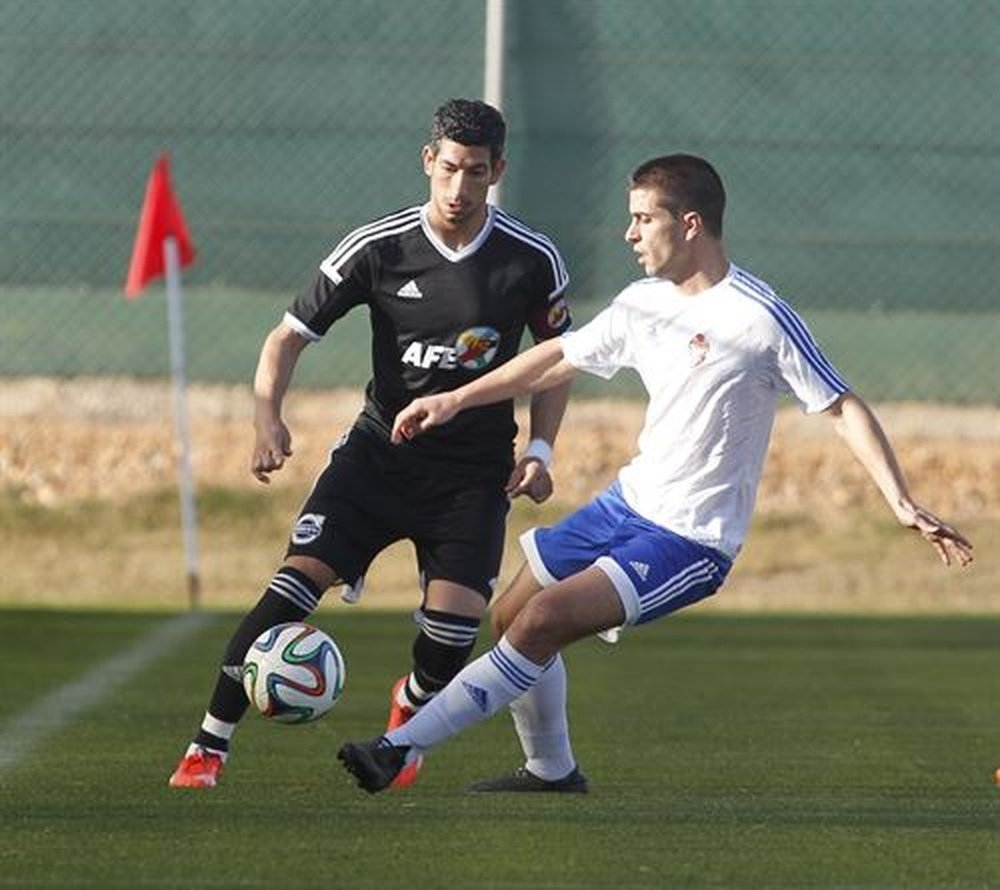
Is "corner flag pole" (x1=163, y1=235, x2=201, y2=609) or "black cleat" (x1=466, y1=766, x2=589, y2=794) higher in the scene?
"black cleat" (x1=466, y1=766, x2=589, y2=794)

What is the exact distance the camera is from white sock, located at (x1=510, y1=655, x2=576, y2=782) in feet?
28.0

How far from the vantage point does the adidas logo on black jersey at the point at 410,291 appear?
354 inches

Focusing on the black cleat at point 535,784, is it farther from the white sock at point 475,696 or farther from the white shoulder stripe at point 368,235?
the white shoulder stripe at point 368,235

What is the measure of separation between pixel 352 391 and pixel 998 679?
249 inches

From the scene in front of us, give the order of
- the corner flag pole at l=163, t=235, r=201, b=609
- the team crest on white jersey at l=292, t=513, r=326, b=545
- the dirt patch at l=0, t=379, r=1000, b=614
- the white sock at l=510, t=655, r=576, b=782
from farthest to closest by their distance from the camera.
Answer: the dirt patch at l=0, t=379, r=1000, b=614, the corner flag pole at l=163, t=235, r=201, b=609, the team crest on white jersey at l=292, t=513, r=326, b=545, the white sock at l=510, t=655, r=576, b=782

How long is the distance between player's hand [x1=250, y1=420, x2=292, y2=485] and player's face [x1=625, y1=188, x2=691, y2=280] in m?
1.15

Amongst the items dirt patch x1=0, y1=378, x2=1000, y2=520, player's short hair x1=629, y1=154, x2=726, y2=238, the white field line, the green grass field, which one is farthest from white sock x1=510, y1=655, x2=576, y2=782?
dirt patch x1=0, y1=378, x2=1000, y2=520

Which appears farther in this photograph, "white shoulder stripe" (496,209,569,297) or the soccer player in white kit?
"white shoulder stripe" (496,209,569,297)

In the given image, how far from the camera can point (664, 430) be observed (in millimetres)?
8109

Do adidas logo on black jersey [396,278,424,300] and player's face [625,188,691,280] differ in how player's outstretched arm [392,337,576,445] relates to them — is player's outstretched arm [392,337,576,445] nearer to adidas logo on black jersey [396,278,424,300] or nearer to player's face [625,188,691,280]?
player's face [625,188,691,280]

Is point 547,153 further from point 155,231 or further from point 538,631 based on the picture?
point 538,631

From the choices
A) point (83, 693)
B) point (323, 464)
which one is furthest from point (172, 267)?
point (83, 693)

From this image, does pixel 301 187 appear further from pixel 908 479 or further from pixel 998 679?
pixel 998 679

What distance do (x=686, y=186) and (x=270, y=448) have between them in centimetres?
137
